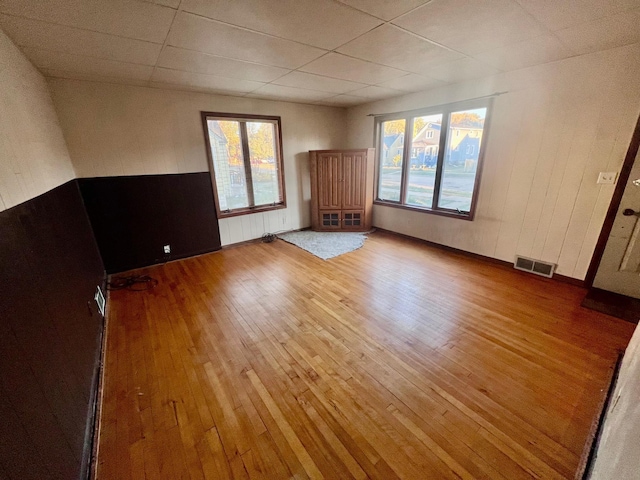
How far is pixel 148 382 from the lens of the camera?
1760 mm

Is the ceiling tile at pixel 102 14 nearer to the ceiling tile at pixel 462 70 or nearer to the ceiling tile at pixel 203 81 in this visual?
the ceiling tile at pixel 203 81

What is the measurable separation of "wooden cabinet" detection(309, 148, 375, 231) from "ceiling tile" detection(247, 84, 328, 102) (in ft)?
3.07

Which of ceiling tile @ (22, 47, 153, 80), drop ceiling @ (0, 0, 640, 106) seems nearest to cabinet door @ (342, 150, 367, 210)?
drop ceiling @ (0, 0, 640, 106)

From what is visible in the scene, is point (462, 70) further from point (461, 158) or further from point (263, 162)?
point (263, 162)

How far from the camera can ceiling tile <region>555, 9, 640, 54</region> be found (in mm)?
1778

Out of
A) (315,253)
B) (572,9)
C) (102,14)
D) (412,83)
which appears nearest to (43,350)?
(102,14)

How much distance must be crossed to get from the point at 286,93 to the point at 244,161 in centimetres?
127

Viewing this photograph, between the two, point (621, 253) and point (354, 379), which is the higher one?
point (621, 253)

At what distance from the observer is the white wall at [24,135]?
140 cm

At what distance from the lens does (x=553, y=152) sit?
9.07 feet

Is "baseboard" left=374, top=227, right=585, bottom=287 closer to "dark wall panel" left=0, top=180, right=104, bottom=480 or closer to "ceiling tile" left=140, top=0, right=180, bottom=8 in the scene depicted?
"ceiling tile" left=140, top=0, right=180, bottom=8

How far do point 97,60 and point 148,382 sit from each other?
2.87 m

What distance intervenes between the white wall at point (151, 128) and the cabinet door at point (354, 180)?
975 millimetres

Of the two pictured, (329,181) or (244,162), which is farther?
(329,181)
